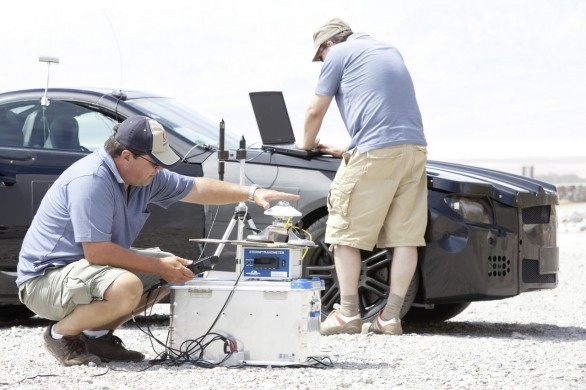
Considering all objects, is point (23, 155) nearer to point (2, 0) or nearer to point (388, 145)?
point (388, 145)

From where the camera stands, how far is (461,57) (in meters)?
140

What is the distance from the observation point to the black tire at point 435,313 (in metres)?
8.35

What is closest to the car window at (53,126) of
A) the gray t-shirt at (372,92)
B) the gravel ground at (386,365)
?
the gravel ground at (386,365)

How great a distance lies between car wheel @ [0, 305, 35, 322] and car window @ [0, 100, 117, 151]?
135 cm

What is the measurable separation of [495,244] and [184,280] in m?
2.28

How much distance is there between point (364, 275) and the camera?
7547 millimetres

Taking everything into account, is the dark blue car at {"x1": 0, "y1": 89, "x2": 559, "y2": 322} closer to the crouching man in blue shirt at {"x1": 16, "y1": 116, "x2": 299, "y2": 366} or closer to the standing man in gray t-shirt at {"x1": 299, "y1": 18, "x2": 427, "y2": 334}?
the standing man in gray t-shirt at {"x1": 299, "y1": 18, "x2": 427, "y2": 334}

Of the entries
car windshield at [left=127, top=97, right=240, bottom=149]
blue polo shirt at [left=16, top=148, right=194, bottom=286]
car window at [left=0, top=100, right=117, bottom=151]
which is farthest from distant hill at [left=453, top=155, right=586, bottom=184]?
blue polo shirt at [left=16, top=148, right=194, bottom=286]

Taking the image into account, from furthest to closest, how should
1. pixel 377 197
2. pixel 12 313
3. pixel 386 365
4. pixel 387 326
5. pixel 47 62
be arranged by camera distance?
pixel 12 313
pixel 47 62
pixel 377 197
pixel 387 326
pixel 386 365

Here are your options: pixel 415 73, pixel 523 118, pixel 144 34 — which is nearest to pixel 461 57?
pixel 415 73

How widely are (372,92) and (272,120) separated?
2.54 ft

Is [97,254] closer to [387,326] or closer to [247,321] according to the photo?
[247,321]

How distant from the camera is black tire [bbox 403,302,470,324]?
8.35 metres

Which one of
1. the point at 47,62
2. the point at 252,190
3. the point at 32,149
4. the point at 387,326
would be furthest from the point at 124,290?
the point at 47,62
